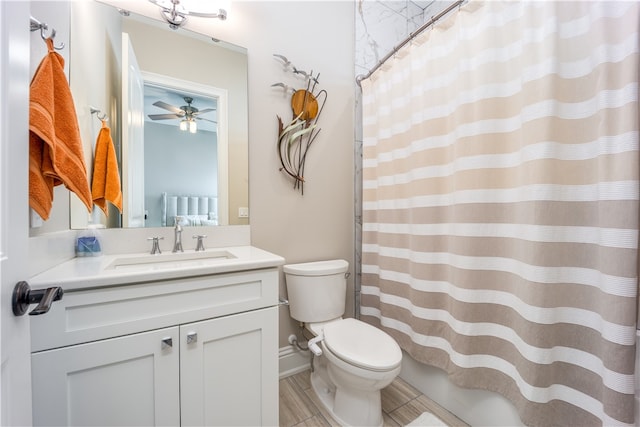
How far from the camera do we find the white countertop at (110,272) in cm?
78

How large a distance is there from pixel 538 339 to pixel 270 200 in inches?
54.6

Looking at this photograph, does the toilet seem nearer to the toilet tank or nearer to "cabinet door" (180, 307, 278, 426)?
the toilet tank

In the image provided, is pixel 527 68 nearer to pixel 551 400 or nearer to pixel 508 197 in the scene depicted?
pixel 508 197

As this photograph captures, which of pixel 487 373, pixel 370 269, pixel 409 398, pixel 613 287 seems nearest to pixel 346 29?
pixel 370 269

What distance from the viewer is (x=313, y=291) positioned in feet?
5.07

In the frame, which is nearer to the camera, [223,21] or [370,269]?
[223,21]

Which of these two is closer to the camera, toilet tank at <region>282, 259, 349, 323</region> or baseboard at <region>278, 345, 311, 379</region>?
toilet tank at <region>282, 259, 349, 323</region>

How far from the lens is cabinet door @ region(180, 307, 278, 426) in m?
0.96

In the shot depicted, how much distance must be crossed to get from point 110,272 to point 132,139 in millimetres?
753

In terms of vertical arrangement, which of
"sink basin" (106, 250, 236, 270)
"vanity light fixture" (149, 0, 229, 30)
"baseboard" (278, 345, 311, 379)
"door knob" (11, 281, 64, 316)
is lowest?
"baseboard" (278, 345, 311, 379)

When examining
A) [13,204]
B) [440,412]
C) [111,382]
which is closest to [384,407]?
[440,412]

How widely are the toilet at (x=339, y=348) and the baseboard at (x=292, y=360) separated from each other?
0.37 feet

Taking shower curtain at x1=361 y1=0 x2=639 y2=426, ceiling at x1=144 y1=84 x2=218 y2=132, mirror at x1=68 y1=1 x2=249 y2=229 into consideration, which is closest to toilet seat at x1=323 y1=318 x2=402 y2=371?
shower curtain at x1=361 y1=0 x2=639 y2=426

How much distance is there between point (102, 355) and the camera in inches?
32.6
